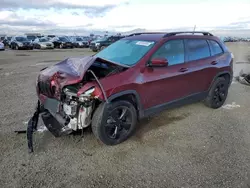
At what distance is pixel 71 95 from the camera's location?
346cm

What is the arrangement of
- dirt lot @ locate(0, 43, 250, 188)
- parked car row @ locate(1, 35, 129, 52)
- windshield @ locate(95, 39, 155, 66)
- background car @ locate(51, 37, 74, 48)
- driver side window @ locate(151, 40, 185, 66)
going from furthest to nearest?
background car @ locate(51, 37, 74, 48)
parked car row @ locate(1, 35, 129, 52)
driver side window @ locate(151, 40, 185, 66)
windshield @ locate(95, 39, 155, 66)
dirt lot @ locate(0, 43, 250, 188)

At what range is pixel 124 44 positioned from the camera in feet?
15.7

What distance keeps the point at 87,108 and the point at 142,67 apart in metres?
1.13

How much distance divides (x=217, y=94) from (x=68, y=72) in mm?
3619

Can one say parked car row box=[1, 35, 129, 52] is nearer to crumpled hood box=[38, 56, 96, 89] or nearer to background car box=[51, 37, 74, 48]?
background car box=[51, 37, 74, 48]

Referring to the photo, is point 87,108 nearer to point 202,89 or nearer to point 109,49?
point 109,49

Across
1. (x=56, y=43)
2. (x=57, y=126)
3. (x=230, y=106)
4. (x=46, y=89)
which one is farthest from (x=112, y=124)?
(x=56, y=43)

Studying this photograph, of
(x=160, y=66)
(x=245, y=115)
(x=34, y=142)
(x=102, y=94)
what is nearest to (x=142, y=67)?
(x=160, y=66)

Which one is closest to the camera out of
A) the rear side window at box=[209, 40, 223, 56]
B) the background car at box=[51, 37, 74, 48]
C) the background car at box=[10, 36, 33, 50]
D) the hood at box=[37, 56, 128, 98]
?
the hood at box=[37, 56, 128, 98]

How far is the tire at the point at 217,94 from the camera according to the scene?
17.6 ft

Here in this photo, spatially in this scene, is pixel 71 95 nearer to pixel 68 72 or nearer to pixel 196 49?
pixel 68 72

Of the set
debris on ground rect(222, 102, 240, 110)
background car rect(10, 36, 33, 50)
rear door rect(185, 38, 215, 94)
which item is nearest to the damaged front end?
rear door rect(185, 38, 215, 94)

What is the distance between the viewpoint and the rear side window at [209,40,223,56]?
5281mm

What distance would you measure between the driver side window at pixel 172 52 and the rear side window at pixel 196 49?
203 mm
